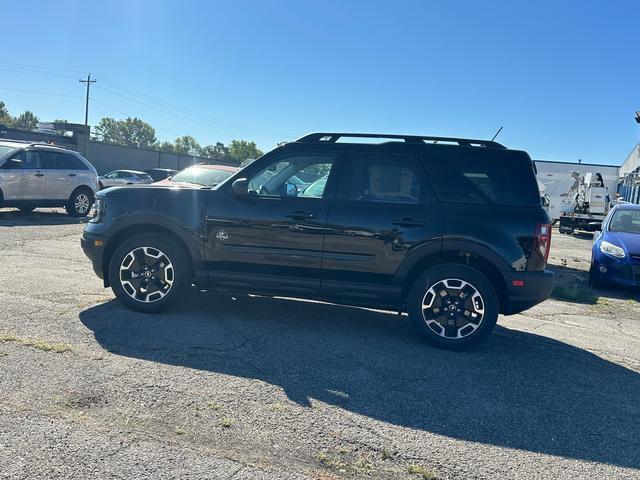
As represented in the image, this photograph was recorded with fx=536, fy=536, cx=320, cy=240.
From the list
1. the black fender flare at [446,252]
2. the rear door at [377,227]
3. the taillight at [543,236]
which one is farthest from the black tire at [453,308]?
the taillight at [543,236]

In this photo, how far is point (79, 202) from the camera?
48.5 feet

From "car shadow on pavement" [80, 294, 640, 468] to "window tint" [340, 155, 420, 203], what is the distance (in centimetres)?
143

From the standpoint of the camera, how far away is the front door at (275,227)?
17.6ft

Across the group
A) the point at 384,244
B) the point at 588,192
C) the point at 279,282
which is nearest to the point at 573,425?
the point at 384,244

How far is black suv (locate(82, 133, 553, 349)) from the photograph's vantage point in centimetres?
514

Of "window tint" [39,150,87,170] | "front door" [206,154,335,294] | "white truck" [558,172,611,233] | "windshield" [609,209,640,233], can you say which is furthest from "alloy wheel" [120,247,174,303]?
"white truck" [558,172,611,233]

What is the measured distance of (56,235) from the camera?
11.1m

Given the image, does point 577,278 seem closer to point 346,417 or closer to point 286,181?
point 286,181

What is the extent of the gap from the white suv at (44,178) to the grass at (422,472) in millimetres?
12807

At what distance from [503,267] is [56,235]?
30.7ft

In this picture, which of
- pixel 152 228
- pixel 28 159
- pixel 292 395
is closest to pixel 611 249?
pixel 292 395

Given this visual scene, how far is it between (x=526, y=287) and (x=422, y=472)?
8.69 ft

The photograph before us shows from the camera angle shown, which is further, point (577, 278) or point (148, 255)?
point (577, 278)

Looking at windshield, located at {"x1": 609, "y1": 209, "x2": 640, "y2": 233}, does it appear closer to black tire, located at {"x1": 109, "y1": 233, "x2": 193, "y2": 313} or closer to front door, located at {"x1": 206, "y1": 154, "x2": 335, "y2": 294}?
front door, located at {"x1": 206, "y1": 154, "x2": 335, "y2": 294}
